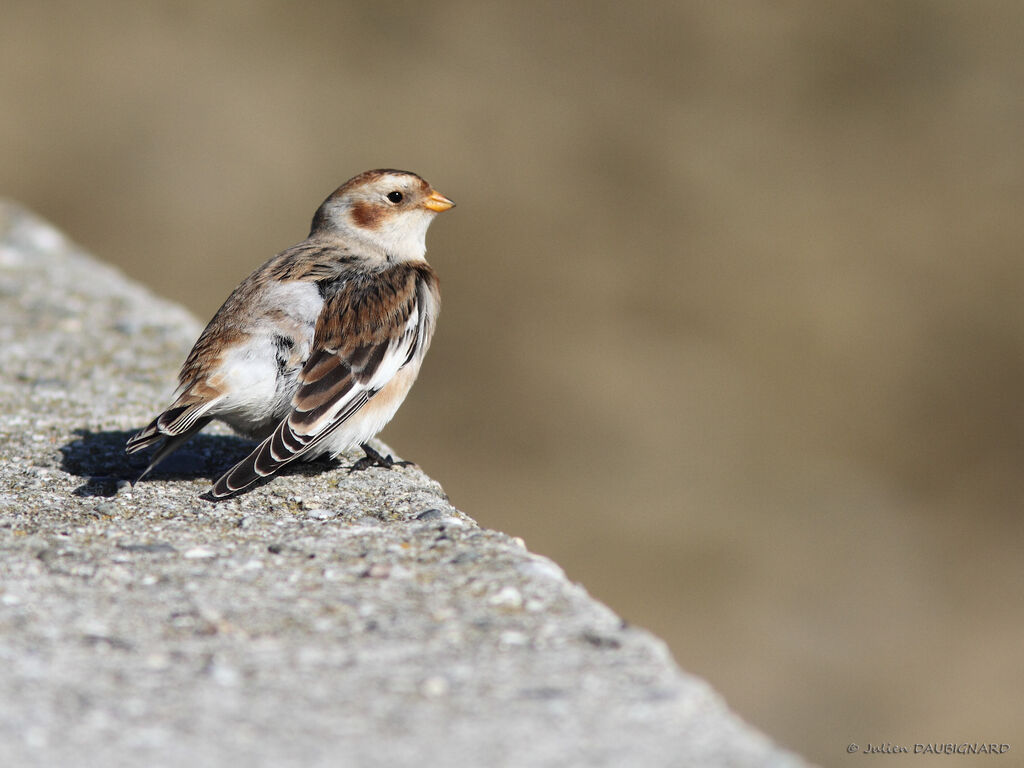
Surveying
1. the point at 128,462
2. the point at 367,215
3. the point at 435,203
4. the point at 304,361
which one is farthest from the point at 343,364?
the point at 435,203

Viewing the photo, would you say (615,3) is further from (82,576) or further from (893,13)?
(82,576)

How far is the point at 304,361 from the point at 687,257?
7880mm

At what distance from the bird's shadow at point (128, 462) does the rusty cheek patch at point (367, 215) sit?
2.67 feet

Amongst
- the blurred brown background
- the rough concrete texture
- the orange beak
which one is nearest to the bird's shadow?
the rough concrete texture

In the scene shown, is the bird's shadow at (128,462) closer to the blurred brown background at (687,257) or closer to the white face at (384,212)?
the white face at (384,212)

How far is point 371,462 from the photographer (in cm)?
359

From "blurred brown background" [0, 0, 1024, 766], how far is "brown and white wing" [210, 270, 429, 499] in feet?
16.8

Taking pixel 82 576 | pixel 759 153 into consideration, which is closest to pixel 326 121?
pixel 759 153

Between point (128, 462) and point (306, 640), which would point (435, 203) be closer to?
point (128, 462)

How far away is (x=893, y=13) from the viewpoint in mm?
12383

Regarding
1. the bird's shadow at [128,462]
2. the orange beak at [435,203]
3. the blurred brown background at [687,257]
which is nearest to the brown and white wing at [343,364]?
the bird's shadow at [128,462]

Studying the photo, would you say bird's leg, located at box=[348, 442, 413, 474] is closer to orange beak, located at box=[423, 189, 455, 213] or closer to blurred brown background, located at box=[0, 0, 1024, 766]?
orange beak, located at box=[423, 189, 455, 213]

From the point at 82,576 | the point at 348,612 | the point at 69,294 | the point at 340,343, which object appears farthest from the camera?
the point at 69,294

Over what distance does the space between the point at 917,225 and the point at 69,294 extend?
8121 mm
